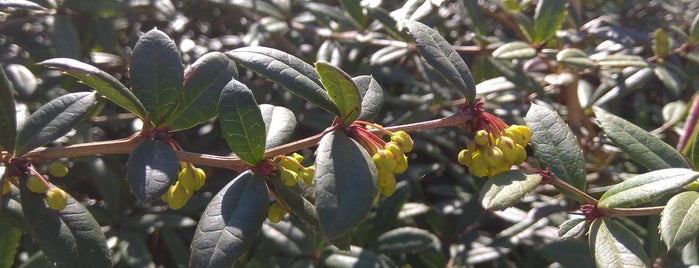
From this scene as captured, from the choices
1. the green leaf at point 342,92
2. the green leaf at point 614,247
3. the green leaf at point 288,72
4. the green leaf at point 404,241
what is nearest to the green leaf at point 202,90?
the green leaf at point 288,72

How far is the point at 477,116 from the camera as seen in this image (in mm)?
1028

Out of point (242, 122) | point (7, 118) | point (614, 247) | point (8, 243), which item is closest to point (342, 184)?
point (242, 122)

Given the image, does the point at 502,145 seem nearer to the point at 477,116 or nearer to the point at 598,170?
the point at 477,116

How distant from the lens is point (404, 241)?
169cm

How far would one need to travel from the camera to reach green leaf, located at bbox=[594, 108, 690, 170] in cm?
120

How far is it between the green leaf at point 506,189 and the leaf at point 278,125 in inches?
13.3

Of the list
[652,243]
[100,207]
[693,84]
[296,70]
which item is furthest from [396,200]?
[693,84]

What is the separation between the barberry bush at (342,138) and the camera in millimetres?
→ 977

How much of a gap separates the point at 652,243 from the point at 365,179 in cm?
86

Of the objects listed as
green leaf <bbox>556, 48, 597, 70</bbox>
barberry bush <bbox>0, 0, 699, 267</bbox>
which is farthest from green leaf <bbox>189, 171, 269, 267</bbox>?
green leaf <bbox>556, 48, 597, 70</bbox>

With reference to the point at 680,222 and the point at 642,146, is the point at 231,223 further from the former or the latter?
the point at 642,146

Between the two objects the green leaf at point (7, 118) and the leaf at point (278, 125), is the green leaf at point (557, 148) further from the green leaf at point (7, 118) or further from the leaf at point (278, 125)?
the green leaf at point (7, 118)

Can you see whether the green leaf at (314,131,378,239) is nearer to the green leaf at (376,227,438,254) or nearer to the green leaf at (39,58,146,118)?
the green leaf at (39,58,146,118)

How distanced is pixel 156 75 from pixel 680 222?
789mm
